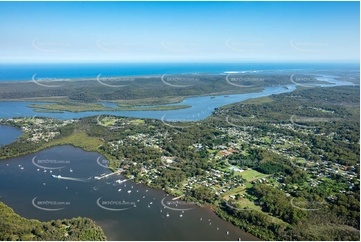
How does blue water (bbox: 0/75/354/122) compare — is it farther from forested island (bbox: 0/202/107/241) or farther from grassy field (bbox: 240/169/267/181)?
forested island (bbox: 0/202/107/241)

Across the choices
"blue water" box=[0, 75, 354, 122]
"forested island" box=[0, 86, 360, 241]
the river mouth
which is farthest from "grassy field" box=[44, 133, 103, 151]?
"blue water" box=[0, 75, 354, 122]

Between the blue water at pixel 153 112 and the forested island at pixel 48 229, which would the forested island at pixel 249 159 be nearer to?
the blue water at pixel 153 112

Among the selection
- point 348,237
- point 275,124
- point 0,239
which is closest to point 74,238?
point 0,239

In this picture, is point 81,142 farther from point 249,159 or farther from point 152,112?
point 152,112

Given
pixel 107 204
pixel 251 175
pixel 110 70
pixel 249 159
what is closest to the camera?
pixel 107 204

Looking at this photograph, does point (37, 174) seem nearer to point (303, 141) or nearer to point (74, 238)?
point (74, 238)

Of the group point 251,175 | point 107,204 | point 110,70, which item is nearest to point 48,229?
point 107,204
